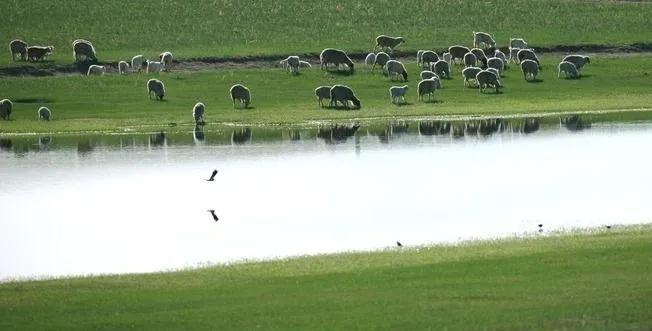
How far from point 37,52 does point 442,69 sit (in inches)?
744

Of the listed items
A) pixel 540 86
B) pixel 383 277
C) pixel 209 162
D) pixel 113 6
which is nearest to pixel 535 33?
pixel 540 86

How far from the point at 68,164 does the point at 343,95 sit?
16.1 meters

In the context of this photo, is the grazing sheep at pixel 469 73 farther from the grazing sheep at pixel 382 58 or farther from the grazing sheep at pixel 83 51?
the grazing sheep at pixel 83 51

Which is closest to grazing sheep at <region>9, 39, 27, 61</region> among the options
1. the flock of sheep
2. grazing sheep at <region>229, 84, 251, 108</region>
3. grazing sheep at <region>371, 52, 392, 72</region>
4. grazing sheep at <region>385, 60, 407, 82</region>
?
the flock of sheep

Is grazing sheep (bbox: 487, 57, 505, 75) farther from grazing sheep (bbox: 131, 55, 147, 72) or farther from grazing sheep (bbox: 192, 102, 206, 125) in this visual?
grazing sheep (bbox: 131, 55, 147, 72)

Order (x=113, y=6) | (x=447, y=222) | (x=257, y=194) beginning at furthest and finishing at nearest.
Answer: (x=113, y=6) < (x=257, y=194) < (x=447, y=222)

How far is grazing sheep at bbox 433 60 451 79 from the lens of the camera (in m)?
58.6

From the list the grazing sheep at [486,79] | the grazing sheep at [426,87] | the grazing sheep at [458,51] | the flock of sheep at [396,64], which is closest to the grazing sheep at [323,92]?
the flock of sheep at [396,64]

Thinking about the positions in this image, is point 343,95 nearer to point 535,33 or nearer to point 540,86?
point 540,86

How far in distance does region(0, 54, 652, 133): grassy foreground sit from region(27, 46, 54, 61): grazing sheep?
136 inches

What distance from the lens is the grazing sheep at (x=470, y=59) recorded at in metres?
60.6

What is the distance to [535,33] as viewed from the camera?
234ft

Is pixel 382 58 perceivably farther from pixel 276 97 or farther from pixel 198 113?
pixel 198 113

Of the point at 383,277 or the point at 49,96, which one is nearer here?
the point at 383,277
